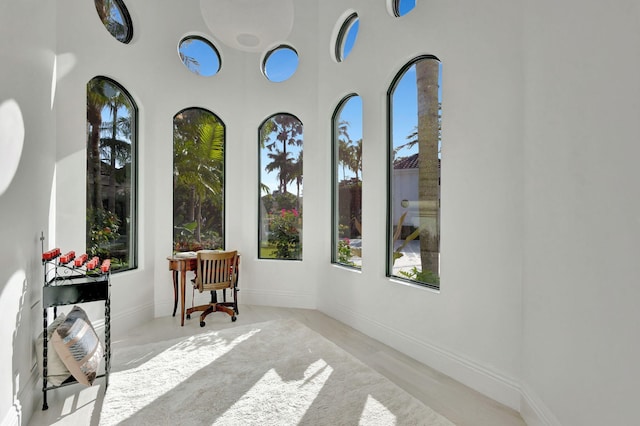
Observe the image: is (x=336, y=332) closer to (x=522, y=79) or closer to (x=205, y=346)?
(x=205, y=346)

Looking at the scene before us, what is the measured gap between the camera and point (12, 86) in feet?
6.51

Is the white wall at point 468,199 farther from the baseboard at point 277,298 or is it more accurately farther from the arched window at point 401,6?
the baseboard at point 277,298

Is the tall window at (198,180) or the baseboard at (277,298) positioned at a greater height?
the tall window at (198,180)

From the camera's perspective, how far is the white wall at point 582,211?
1.30 metres

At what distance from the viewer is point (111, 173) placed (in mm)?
3828

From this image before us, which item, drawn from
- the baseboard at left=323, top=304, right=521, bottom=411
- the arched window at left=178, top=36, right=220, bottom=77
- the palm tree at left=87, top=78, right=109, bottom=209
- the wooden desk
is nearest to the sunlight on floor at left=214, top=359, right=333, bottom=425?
the baseboard at left=323, top=304, right=521, bottom=411

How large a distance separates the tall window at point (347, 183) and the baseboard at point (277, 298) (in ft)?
2.54

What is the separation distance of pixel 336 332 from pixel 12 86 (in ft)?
11.2

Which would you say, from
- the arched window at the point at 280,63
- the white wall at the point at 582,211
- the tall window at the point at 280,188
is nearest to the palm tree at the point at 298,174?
the tall window at the point at 280,188

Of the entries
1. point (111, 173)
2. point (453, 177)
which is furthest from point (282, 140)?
point (453, 177)

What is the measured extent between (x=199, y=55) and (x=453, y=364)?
4810 millimetres

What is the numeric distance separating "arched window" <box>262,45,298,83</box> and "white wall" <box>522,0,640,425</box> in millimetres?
3288

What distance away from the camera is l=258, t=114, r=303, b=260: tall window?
4836 mm

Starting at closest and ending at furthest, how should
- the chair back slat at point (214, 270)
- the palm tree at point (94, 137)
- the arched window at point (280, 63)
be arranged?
1. the palm tree at point (94, 137)
2. the chair back slat at point (214, 270)
3. the arched window at point (280, 63)
